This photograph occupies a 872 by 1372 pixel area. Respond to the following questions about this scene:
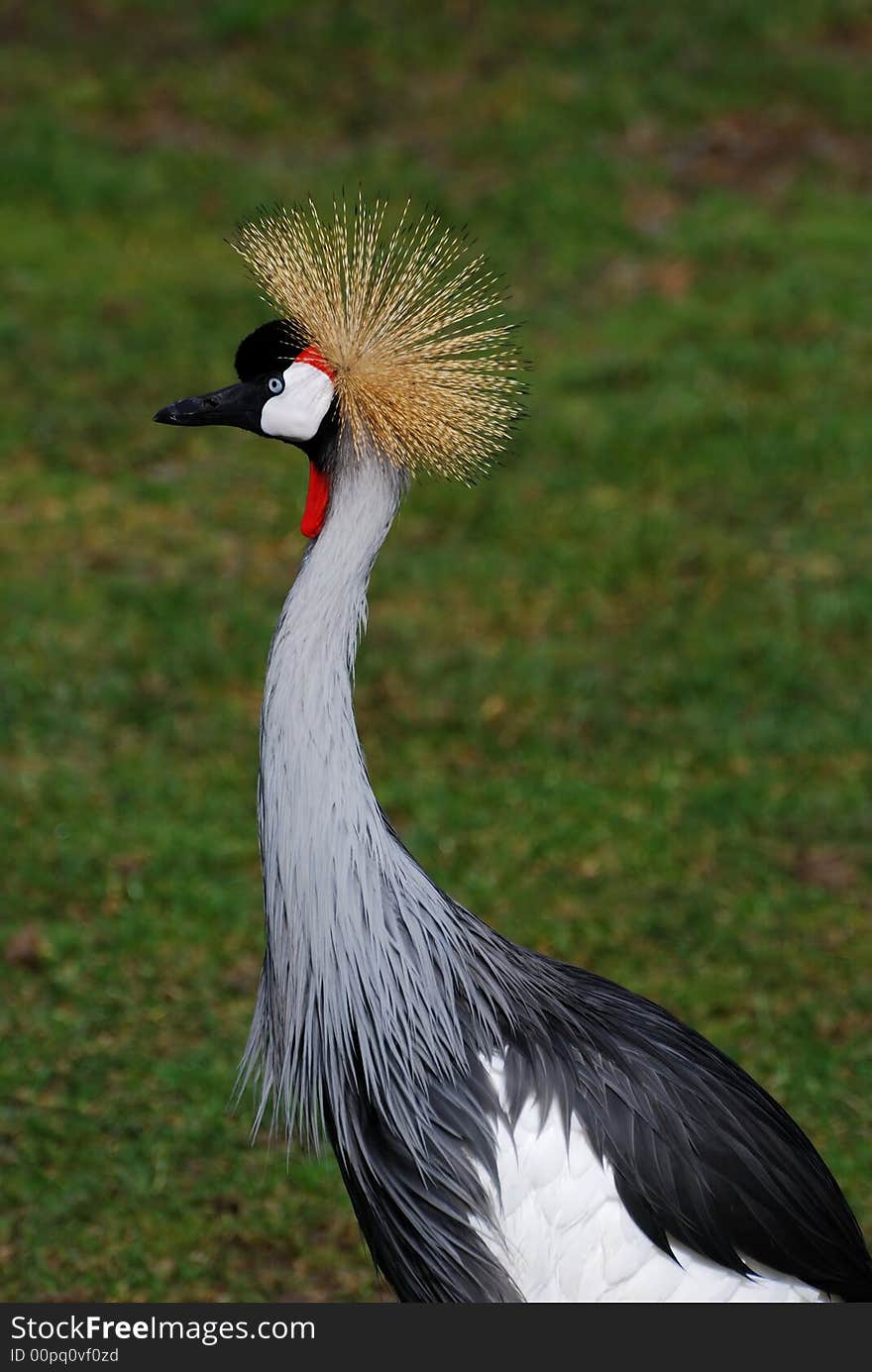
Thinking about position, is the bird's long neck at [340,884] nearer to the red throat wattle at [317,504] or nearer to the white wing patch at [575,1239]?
the red throat wattle at [317,504]

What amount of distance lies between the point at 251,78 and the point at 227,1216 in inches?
224

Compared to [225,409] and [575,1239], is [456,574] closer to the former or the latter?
[225,409]

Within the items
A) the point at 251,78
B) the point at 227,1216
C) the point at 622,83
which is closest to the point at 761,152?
the point at 622,83

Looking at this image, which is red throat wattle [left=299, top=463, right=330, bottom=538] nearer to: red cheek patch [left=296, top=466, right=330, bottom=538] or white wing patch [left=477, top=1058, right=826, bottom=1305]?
red cheek patch [left=296, top=466, right=330, bottom=538]

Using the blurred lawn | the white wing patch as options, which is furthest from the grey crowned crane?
the blurred lawn

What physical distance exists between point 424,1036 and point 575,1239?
0.30m

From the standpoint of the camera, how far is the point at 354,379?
7.39 ft

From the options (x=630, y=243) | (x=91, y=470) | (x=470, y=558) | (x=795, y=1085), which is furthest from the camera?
(x=630, y=243)

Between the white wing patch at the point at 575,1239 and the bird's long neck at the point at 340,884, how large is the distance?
15cm

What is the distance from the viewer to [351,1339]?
7.34 ft

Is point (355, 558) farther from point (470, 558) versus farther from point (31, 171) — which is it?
point (31, 171)

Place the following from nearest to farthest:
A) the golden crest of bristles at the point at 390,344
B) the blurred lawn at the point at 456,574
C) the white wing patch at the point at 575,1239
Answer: the white wing patch at the point at 575,1239 < the golden crest of bristles at the point at 390,344 < the blurred lawn at the point at 456,574

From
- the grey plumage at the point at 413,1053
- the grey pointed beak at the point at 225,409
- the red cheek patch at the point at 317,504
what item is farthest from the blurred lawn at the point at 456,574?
the grey pointed beak at the point at 225,409

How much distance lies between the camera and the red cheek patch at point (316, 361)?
2270 mm
